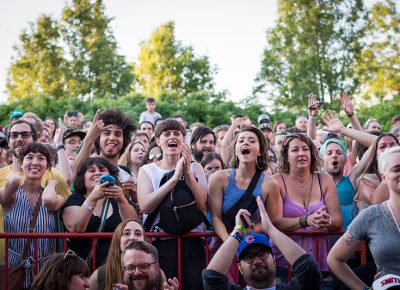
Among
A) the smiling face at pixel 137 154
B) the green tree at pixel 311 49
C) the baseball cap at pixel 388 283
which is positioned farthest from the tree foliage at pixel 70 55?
the baseball cap at pixel 388 283

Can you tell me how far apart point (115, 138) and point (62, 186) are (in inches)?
32.7

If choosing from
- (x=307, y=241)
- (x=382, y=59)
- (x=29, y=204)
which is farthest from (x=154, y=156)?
(x=382, y=59)

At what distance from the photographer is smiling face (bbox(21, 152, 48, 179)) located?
6.18 m

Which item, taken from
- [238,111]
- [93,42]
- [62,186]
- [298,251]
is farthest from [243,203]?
[93,42]

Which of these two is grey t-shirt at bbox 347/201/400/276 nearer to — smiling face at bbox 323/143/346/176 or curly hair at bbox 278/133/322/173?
curly hair at bbox 278/133/322/173

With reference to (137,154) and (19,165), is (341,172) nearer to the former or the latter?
(137,154)

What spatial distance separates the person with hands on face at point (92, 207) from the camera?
5.62 metres

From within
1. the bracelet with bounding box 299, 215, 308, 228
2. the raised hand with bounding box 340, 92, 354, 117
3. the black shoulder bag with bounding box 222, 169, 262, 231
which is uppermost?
the raised hand with bounding box 340, 92, 354, 117

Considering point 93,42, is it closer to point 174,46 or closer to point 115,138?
point 174,46

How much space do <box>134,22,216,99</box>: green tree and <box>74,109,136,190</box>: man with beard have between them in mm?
32838

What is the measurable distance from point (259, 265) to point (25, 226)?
7.89ft

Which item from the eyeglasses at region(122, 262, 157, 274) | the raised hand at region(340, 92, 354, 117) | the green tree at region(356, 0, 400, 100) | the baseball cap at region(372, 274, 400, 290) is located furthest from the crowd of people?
the green tree at region(356, 0, 400, 100)

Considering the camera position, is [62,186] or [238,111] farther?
[238,111]

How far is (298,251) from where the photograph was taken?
4812mm
